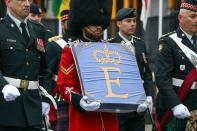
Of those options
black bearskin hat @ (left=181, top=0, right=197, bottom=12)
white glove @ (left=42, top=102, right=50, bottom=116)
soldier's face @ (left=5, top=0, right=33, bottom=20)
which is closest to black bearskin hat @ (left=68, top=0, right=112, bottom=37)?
soldier's face @ (left=5, top=0, right=33, bottom=20)

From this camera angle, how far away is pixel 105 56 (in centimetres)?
809

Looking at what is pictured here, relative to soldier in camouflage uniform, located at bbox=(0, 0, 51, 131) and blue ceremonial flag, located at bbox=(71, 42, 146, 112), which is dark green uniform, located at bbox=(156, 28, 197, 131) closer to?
blue ceremonial flag, located at bbox=(71, 42, 146, 112)

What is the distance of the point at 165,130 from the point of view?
9758 millimetres

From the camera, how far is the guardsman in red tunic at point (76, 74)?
7.91 meters

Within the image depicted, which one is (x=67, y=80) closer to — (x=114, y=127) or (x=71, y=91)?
(x=71, y=91)

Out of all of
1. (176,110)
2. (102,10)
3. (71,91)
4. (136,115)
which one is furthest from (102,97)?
(136,115)

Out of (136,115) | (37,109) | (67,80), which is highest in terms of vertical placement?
(67,80)

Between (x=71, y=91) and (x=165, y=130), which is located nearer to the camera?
(x=71, y=91)

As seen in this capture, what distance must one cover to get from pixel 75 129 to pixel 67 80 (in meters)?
0.48

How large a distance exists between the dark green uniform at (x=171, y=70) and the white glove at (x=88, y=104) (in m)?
1.78

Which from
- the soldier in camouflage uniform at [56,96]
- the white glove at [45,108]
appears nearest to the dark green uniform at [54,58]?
the soldier in camouflage uniform at [56,96]

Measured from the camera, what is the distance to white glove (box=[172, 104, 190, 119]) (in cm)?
908

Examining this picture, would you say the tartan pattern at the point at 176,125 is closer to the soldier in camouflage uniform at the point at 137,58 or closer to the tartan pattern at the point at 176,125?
the tartan pattern at the point at 176,125

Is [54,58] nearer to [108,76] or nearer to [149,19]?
[108,76]
